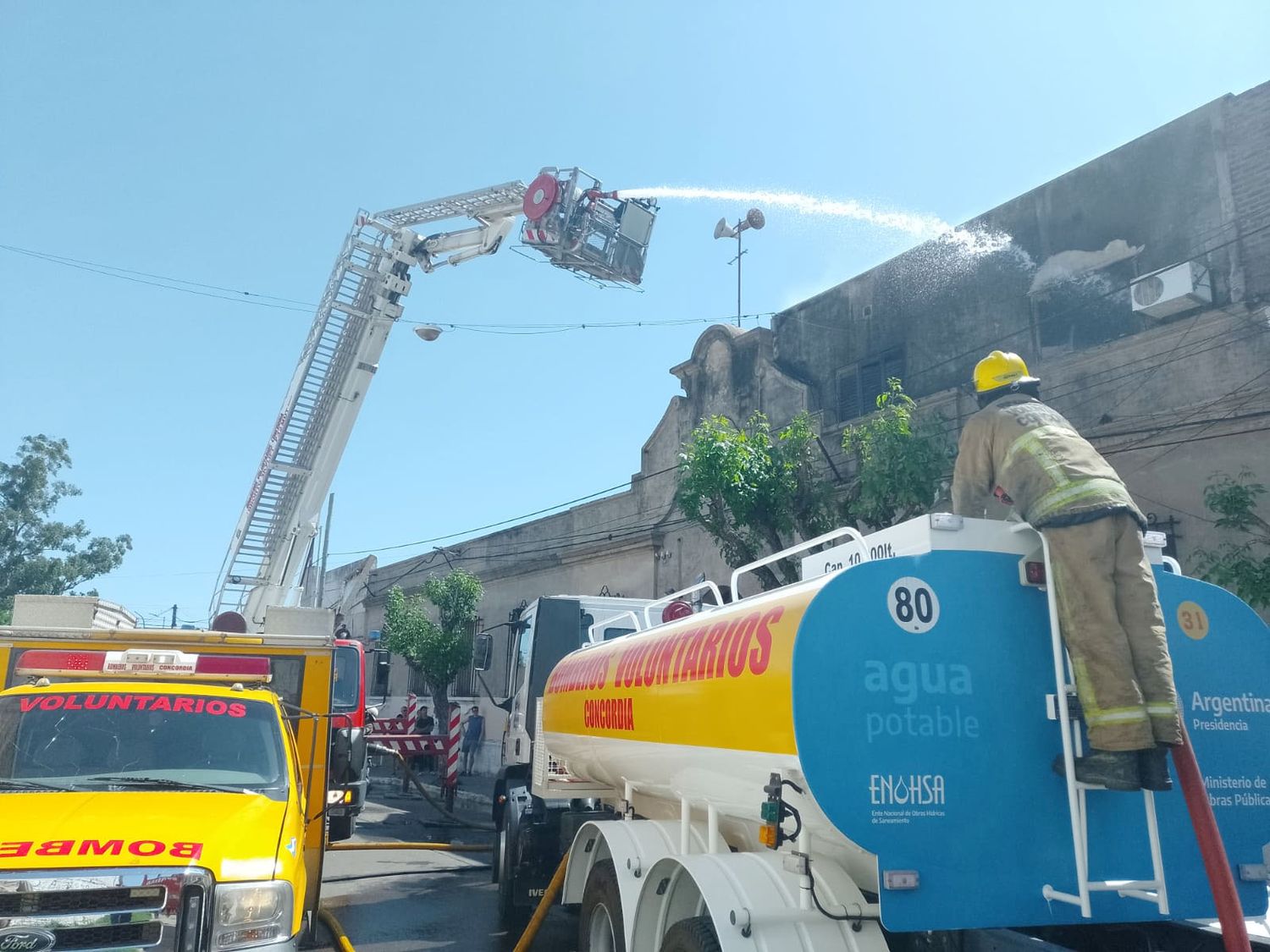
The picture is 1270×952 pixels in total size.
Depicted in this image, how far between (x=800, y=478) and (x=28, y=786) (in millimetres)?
9124

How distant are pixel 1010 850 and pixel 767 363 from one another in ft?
49.6

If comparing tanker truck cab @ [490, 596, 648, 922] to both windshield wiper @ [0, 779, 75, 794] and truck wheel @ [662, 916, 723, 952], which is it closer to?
truck wheel @ [662, 916, 723, 952]

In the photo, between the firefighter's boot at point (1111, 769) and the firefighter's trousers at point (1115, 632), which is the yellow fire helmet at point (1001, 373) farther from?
the firefighter's boot at point (1111, 769)

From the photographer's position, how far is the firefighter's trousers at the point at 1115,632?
3.46 metres

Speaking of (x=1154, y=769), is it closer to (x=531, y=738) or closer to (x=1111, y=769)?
(x=1111, y=769)

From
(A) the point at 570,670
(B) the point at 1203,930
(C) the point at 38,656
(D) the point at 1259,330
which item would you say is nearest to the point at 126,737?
→ (C) the point at 38,656

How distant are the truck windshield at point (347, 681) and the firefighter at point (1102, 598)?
11848mm

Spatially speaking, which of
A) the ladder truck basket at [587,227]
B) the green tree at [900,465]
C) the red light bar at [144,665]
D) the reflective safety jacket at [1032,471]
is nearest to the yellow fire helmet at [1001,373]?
the reflective safety jacket at [1032,471]

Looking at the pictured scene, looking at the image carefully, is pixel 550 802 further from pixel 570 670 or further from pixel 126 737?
pixel 126 737

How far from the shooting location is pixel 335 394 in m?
14.4

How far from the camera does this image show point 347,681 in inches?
560

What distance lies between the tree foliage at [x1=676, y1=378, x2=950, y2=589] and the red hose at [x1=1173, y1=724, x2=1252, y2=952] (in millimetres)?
7625

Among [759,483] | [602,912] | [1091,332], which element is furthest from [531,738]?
[1091,332]

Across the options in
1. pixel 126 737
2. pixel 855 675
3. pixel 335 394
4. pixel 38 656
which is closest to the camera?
pixel 855 675
